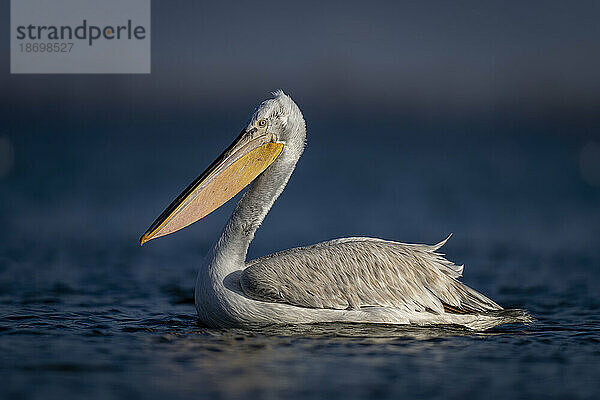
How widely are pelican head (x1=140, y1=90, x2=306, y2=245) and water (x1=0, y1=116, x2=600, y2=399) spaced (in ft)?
2.71

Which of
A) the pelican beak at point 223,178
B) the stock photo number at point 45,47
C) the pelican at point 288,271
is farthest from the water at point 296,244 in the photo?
the stock photo number at point 45,47

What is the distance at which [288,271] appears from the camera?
6535mm

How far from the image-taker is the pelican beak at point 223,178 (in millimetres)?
6781

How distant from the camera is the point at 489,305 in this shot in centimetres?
692

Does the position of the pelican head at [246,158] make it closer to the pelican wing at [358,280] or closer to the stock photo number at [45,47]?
the pelican wing at [358,280]

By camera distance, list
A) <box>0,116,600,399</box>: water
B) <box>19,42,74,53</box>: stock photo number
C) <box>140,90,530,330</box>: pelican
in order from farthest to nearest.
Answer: <box>19,42,74,53</box>: stock photo number, <box>140,90,530,330</box>: pelican, <box>0,116,600,399</box>: water

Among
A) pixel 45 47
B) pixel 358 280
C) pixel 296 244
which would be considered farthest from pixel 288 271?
pixel 45 47

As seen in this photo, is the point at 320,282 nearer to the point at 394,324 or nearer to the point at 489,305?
the point at 394,324

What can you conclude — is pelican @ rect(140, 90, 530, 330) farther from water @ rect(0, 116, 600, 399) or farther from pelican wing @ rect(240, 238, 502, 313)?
water @ rect(0, 116, 600, 399)

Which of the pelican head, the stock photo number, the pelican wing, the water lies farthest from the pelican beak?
the stock photo number

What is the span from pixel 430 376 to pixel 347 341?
0.81m

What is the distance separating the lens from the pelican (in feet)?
21.2

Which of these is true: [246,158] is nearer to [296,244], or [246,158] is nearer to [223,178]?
[223,178]

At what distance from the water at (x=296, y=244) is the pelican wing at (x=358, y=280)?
0.19 m
